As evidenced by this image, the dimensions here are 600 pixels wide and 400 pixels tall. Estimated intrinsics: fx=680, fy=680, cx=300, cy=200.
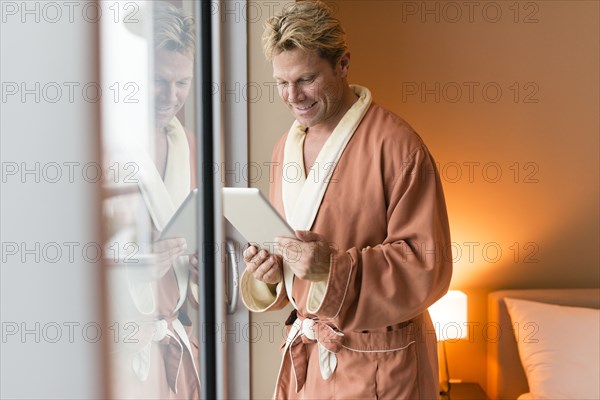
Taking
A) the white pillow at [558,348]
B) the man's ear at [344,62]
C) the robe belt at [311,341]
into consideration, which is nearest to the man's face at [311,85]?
the man's ear at [344,62]

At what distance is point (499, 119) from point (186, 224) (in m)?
1.59

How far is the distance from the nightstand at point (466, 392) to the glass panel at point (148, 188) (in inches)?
58.5

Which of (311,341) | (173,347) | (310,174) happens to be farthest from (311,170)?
(173,347)

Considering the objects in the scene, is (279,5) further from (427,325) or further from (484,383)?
(484,383)

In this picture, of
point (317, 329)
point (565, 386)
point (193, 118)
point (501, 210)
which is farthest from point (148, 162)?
point (501, 210)

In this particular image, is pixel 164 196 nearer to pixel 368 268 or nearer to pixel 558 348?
pixel 368 268

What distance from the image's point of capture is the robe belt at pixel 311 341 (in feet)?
2.77

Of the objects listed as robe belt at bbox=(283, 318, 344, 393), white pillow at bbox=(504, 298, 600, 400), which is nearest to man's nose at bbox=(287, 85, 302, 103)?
robe belt at bbox=(283, 318, 344, 393)

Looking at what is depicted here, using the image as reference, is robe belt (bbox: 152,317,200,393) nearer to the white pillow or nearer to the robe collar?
the robe collar

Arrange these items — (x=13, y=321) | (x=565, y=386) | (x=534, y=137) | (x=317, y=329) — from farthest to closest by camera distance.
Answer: (x=534, y=137)
(x=565, y=386)
(x=317, y=329)
(x=13, y=321)

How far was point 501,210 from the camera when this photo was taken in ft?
5.36

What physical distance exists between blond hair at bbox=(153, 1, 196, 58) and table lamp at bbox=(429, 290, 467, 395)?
4.63 feet

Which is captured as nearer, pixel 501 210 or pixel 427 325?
pixel 427 325

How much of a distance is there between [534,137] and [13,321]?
1.65 m
